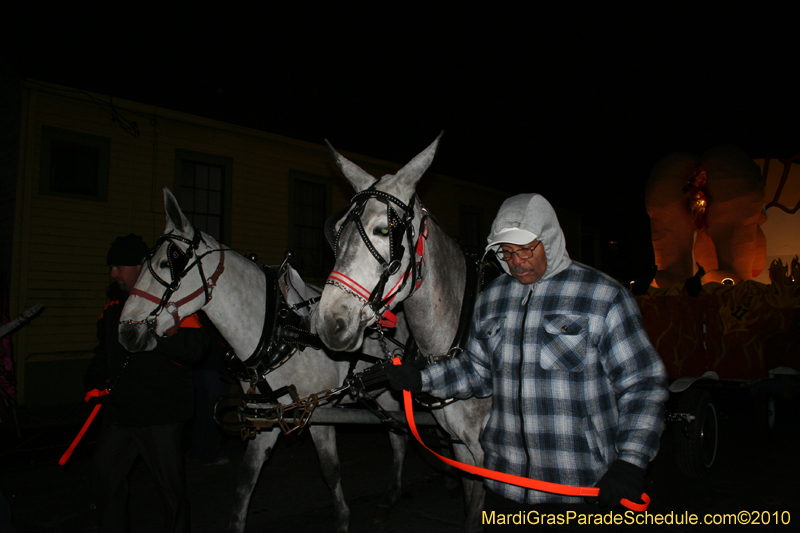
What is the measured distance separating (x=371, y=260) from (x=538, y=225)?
32.3 inches

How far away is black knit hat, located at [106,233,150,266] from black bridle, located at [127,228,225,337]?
0.51 ft

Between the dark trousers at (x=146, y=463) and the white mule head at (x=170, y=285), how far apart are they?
2.00 feet

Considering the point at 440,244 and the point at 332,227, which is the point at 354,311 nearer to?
the point at 332,227

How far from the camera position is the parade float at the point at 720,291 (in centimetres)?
570

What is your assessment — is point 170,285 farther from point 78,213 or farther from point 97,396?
point 78,213

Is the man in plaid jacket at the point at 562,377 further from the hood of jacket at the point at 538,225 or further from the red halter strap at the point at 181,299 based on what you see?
the red halter strap at the point at 181,299

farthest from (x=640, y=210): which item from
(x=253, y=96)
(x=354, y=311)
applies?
(x=354, y=311)

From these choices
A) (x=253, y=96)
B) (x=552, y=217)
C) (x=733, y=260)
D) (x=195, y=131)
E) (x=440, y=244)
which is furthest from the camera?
(x=253, y=96)

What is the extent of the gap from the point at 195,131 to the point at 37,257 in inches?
162

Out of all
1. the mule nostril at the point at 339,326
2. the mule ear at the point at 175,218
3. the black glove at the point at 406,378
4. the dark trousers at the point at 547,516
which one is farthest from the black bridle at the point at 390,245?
the mule ear at the point at 175,218

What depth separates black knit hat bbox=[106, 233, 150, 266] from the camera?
135 inches

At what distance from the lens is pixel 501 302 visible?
2.13m

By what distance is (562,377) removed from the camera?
1.84 m

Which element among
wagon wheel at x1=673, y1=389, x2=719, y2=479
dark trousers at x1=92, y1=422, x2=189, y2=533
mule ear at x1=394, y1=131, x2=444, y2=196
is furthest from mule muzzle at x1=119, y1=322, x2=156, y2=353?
wagon wheel at x1=673, y1=389, x2=719, y2=479
